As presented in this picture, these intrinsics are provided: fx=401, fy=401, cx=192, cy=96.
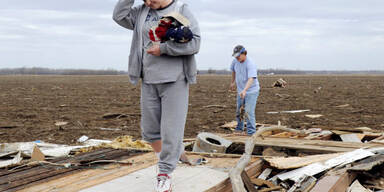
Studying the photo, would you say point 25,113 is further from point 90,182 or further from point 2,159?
point 90,182

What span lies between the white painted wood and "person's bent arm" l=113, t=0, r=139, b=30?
1675mm

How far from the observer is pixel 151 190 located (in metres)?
4.10

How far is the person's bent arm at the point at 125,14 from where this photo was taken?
3.95 metres

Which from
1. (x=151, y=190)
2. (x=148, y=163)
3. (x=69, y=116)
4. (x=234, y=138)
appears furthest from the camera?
(x=69, y=116)

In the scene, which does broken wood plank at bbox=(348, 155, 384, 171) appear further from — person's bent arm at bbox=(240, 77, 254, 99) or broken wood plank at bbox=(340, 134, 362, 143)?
person's bent arm at bbox=(240, 77, 254, 99)

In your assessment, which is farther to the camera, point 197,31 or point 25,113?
point 25,113

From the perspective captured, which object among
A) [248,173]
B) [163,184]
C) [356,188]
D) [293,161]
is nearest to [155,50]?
[163,184]

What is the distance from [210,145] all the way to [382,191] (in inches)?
102

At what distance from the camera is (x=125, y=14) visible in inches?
156

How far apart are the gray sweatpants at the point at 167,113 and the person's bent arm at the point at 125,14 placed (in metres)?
0.65

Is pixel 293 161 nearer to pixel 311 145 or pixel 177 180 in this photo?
pixel 311 145

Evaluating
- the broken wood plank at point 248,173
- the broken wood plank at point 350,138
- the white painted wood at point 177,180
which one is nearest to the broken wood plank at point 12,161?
the white painted wood at point 177,180

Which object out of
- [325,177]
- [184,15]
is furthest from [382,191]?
[184,15]

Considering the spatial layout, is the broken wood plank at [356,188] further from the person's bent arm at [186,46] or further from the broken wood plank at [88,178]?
the person's bent arm at [186,46]
